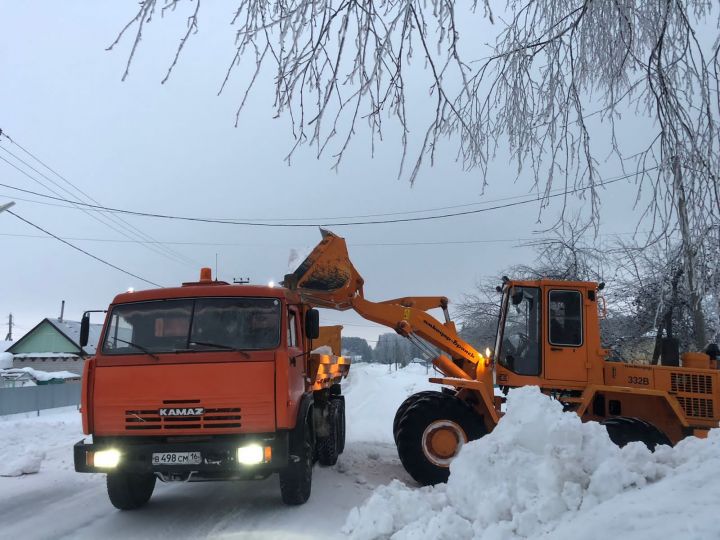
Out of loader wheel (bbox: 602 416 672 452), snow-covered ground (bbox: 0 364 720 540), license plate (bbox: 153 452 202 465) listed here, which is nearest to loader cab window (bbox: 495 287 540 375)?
loader wheel (bbox: 602 416 672 452)

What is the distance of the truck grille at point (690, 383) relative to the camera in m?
7.81

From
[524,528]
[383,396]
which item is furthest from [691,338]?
[524,528]

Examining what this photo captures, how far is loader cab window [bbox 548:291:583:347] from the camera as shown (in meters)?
7.80

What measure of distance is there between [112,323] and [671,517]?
5643 millimetres

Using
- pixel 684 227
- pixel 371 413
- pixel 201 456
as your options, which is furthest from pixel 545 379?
pixel 371 413

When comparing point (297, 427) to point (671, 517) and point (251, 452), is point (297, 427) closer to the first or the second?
point (251, 452)

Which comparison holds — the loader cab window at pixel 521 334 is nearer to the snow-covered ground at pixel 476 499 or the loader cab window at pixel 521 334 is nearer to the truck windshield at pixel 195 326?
the snow-covered ground at pixel 476 499

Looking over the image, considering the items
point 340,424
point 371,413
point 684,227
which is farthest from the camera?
point 371,413

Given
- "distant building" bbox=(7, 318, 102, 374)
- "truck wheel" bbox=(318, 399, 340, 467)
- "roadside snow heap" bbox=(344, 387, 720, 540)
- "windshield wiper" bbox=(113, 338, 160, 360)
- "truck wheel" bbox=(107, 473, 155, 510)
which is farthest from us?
"distant building" bbox=(7, 318, 102, 374)

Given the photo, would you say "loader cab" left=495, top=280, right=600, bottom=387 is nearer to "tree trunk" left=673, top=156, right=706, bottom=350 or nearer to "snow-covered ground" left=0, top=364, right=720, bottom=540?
"snow-covered ground" left=0, top=364, right=720, bottom=540

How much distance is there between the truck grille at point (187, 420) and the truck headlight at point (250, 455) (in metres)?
0.24

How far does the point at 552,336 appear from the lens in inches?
308

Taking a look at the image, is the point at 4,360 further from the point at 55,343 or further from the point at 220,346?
the point at 220,346

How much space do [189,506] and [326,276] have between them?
3.34m
